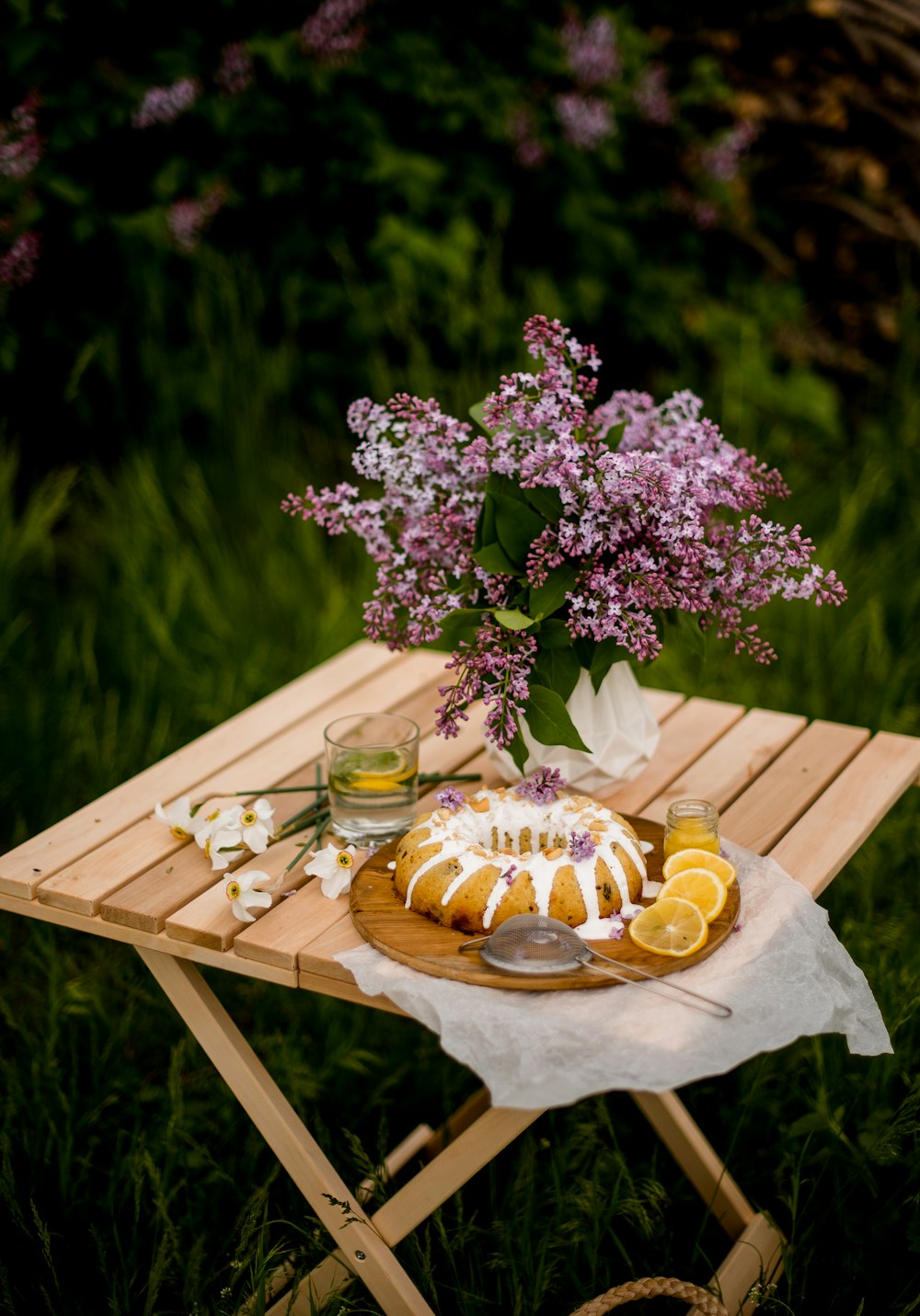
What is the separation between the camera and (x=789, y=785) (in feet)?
7.43

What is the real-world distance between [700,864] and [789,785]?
1.68 feet

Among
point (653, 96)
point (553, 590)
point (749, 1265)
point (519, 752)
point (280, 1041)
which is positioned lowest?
point (280, 1041)

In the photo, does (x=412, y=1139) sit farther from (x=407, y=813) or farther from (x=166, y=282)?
(x=166, y=282)

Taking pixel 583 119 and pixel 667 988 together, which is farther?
pixel 583 119

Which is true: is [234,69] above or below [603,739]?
above

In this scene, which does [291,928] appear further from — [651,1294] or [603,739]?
[651,1294]

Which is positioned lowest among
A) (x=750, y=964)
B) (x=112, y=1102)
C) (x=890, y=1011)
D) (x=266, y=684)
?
(x=112, y=1102)

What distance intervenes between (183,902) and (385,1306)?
64 cm

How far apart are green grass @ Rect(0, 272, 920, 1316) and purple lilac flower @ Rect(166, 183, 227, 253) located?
35 centimetres

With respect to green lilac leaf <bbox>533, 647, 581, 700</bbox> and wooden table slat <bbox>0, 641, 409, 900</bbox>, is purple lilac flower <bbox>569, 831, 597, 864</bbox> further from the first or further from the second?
wooden table slat <bbox>0, 641, 409, 900</bbox>

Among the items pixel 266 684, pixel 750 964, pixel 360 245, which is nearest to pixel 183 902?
pixel 750 964

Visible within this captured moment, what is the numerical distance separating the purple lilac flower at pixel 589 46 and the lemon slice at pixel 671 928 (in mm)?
3529

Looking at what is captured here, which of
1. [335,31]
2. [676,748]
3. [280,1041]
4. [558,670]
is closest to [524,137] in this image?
[335,31]

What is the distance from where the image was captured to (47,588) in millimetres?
3855
